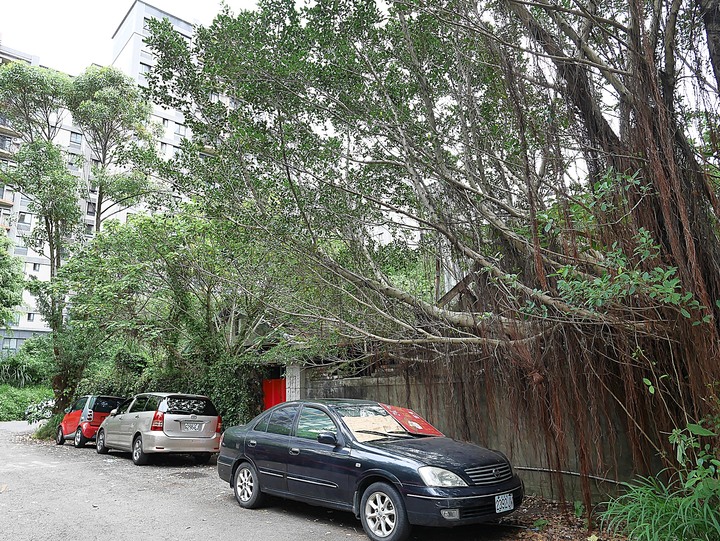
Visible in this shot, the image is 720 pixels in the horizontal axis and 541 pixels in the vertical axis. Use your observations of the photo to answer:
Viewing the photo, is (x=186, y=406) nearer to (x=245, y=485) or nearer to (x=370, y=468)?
(x=245, y=485)

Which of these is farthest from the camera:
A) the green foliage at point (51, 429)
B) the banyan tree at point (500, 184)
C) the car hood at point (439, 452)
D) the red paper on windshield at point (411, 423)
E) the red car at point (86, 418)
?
the green foliage at point (51, 429)

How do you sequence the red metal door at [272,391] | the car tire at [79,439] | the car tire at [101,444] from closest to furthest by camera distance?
1. the car tire at [101,444]
2. the red metal door at [272,391]
3. the car tire at [79,439]

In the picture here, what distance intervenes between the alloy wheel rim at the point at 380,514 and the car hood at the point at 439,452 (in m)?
0.46

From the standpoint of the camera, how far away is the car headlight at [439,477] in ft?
17.3

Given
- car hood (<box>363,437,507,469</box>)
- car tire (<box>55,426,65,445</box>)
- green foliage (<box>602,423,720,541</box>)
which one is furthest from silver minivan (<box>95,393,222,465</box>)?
green foliage (<box>602,423,720,541</box>)

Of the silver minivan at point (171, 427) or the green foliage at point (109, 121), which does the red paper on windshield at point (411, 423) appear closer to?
the silver minivan at point (171, 427)

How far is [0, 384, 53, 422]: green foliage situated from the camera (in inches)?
1159

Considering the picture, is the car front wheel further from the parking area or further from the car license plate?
the car license plate

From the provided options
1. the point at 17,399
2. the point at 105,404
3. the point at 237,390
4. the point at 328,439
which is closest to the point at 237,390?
the point at 237,390

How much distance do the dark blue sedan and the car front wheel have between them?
435 cm

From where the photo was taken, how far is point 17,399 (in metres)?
30.7

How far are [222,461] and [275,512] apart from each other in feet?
3.86

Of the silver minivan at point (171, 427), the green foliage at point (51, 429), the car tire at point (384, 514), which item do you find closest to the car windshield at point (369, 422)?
the car tire at point (384, 514)

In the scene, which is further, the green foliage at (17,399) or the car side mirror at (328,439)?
the green foliage at (17,399)
